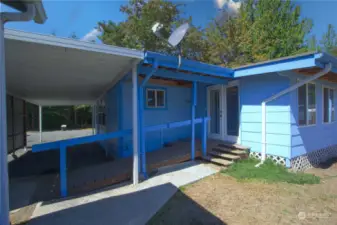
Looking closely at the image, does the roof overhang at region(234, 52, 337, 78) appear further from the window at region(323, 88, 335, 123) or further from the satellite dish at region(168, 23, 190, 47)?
the satellite dish at region(168, 23, 190, 47)

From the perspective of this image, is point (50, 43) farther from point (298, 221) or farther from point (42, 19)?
point (298, 221)

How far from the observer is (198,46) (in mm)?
14219

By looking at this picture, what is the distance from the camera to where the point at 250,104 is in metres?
5.99

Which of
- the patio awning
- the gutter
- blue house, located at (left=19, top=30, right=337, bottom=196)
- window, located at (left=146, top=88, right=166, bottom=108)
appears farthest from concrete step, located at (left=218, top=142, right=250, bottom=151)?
the gutter

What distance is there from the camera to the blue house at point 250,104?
4895 millimetres

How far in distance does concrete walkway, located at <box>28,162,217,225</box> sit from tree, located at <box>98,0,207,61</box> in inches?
429

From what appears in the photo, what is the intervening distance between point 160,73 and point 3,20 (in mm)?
3172

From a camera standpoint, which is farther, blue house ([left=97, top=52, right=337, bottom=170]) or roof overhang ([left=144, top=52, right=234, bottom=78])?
→ blue house ([left=97, top=52, right=337, bottom=170])

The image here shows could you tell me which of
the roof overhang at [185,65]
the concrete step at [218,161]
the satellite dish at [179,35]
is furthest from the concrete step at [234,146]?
the satellite dish at [179,35]

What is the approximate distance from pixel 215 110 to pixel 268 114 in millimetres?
1894

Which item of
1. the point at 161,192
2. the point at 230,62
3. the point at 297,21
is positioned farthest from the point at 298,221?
the point at 297,21

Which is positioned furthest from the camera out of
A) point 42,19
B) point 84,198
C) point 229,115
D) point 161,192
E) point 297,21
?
point 297,21

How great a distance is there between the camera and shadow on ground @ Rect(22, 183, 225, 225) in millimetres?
2920

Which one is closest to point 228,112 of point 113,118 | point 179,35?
point 179,35
